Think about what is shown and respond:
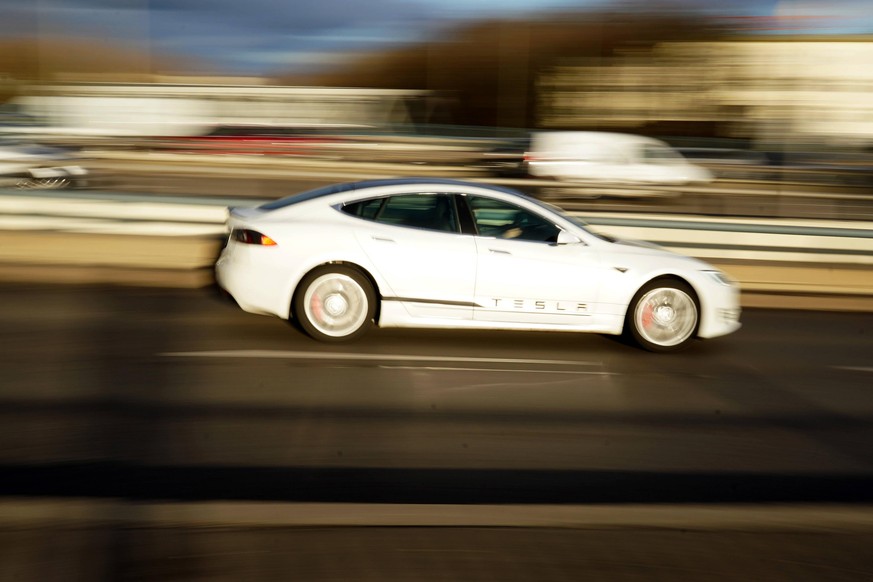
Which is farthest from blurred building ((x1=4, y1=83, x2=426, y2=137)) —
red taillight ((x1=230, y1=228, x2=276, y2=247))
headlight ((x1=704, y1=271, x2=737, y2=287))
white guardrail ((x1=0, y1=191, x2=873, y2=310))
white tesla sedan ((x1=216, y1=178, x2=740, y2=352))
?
headlight ((x1=704, y1=271, x2=737, y2=287))

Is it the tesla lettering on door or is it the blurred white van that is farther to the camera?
the blurred white van

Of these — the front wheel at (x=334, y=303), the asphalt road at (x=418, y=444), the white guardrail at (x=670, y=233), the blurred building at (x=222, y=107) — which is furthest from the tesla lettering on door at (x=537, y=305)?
the blurred building at (x=222, y=107)

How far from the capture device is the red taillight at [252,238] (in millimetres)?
7691

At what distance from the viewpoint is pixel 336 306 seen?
7.78 meters

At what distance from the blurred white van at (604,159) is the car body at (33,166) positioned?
1016 cm

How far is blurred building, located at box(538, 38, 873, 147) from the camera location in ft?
95.0

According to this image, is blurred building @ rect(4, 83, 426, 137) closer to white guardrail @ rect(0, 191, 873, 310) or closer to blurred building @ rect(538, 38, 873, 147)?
blurred building @ rect(538, 38, 873, 147)

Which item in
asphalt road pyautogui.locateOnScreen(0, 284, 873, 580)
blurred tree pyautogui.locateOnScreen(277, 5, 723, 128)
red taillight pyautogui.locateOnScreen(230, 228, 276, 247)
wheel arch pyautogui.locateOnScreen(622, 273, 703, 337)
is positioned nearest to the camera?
asphalt road pyautogui.locateOnScreen(0, 284, 873, 580)

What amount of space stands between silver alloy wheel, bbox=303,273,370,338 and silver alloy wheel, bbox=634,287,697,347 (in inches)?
91.8

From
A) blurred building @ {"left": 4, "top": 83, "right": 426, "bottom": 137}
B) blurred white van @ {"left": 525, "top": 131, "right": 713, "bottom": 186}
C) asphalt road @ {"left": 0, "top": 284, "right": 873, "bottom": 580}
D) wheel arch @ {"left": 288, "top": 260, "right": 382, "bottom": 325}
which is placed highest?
blurred building @ {"left": 4, "top": 83, "right": 426, "bottom": 137}

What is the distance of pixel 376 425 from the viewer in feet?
18.9

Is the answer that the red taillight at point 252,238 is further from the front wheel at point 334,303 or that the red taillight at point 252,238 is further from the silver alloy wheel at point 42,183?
the silver alloy wheel at point 42,183

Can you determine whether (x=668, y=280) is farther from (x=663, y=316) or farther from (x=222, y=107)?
(x=222, y=107)

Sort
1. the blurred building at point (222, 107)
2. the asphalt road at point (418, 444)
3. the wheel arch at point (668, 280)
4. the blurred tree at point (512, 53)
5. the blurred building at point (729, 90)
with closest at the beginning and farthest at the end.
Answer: the asphalt road at point (418, 444) < the wheel arch at point (668, 280) < the blurred building at point (222, 107) < the blurred building at point (729, 90) < the blurred tree at point (512, 53)
